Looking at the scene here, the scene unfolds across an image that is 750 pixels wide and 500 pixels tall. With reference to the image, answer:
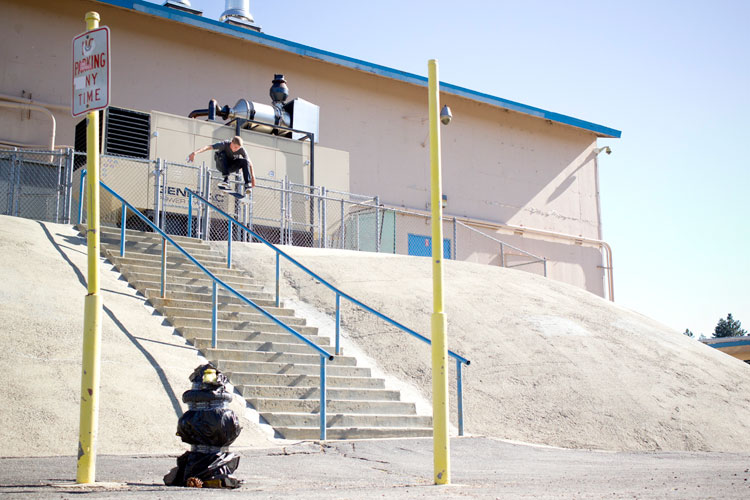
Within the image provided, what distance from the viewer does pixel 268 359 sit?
10789mm

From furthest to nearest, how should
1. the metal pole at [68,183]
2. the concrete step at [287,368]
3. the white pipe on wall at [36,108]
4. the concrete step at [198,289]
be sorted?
the white pipe on wall at [36,108] → the metal pole at [68,183] → the concrete step at [198,289] → the concrete step at [287,368]

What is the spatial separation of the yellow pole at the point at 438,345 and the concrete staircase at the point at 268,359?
3.26 m

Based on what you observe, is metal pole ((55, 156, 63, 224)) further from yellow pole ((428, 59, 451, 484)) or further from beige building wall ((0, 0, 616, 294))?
yellow pole ((428, 59, 451, 484))

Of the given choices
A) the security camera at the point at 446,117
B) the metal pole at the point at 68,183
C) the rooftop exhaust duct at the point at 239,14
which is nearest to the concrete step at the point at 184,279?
the metal pole at the point at 68,183

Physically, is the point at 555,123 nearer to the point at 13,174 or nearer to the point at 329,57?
the point at 329,57

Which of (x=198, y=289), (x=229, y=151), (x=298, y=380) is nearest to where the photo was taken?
(x=298, y=380)

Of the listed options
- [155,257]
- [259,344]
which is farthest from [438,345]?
[155,257]

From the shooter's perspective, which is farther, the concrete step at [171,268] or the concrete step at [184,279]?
the concrete step at [171,268]

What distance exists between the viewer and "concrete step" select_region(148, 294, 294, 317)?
1135cm

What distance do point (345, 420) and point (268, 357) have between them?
5.58ft

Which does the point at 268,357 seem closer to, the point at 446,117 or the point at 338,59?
the point at 446,117

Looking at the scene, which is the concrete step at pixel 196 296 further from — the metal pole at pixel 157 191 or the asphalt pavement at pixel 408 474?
the asphalt pavement at pixel 408 474

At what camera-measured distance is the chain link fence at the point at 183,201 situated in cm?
1564

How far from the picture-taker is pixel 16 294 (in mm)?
9852
